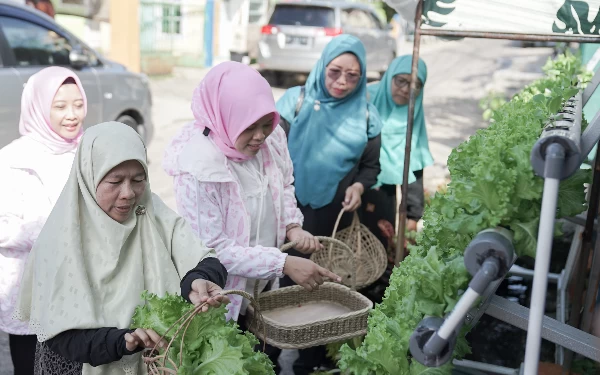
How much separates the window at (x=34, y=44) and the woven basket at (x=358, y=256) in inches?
136

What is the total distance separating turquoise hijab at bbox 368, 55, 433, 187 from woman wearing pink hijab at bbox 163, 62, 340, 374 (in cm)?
164

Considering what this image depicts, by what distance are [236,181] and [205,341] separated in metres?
0.92

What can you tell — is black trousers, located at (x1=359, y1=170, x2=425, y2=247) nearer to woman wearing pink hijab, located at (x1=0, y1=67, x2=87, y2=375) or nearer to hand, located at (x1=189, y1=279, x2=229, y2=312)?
woman wearing pink hijab, located at (x1=0, y1=67, x2=87, y2=375)

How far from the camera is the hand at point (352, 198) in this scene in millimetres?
3764

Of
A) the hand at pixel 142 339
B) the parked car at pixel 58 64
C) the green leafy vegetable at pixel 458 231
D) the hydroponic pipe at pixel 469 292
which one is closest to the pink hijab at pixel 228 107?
the hand at pixel 142 339

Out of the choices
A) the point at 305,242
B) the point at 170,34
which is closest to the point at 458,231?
the point at 305,242

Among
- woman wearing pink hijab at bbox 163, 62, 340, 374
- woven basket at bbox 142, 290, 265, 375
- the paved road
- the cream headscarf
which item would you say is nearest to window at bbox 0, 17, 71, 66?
the paved road

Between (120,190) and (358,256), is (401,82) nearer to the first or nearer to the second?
(358,256)

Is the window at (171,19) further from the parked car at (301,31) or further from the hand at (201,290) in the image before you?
the hand at (201,290)

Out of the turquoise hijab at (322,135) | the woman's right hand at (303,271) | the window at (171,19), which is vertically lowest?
the woman's right hand at (303,271)

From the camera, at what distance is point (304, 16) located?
1387cm

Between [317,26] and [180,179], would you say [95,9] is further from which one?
[180,179]

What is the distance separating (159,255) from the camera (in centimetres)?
234

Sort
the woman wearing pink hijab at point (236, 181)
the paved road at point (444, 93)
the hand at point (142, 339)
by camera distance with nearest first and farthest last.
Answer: the hand at point (142, 339)
the woman wearing pink hijab at point (236, 181)
the paved road at point (444, 93)
